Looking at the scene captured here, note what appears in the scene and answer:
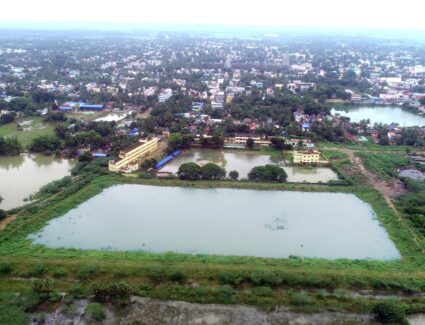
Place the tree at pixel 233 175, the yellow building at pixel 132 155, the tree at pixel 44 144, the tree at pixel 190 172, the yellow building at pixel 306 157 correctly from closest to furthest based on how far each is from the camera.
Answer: the tree at pixel 190 172
the tree at pixel 233 175
the yellow building at pixel 132 155
the yellow building at pixel 306 157
the tree at pixel 44 144

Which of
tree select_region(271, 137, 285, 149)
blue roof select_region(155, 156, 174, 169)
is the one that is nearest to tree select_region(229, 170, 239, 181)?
blue roof select_region(155, 156, 174, 169)

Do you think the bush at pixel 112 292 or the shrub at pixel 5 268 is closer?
the bush at pixel 112 292

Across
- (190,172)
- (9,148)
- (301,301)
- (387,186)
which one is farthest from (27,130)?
(301,301)

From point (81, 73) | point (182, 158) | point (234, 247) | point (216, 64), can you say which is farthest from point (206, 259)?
point (216, 64)

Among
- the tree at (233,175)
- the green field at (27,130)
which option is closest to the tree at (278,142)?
the tree at (233,175)

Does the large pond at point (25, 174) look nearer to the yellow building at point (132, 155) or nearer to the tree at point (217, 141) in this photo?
the yellow building at point (132, 155)

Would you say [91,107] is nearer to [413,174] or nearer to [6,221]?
[6,221]
